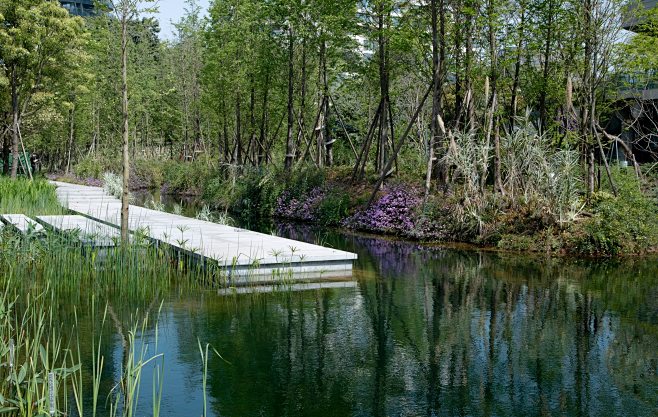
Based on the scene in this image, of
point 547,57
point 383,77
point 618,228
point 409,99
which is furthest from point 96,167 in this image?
point 618,228

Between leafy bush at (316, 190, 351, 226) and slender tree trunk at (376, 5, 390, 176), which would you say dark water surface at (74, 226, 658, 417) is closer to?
leafy bush at (316, 190, 351, 226)

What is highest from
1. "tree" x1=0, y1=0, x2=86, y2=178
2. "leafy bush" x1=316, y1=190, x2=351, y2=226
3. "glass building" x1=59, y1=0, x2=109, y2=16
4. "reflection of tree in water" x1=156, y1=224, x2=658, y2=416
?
"glass building" x1=59, y1=0, x2=109, y2=16

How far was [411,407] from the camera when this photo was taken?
5016 millimetres

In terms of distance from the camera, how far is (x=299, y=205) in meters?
19.2

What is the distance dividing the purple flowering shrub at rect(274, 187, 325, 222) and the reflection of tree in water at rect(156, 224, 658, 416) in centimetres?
818

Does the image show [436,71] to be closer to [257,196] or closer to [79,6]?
[257,196]

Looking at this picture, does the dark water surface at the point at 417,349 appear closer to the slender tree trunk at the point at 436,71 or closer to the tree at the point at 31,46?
the slender tree trunk at the point at 436,71

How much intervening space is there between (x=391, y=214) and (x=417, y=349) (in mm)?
9155

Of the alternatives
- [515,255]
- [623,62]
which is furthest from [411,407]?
[623,62]

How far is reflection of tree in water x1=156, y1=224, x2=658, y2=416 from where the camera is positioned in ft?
16.9

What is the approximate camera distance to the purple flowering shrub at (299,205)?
18.5 meters

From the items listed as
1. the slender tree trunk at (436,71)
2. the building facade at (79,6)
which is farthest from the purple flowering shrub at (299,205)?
the building facade at (79,6)

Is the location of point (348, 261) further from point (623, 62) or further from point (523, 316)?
point (623, 62)

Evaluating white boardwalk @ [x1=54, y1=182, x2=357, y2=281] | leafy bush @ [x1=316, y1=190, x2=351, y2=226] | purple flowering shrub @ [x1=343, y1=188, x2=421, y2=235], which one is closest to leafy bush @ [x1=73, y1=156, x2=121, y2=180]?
leafy bush @ [x1=316, y1=190, x2=351, y2=226]
